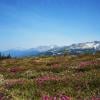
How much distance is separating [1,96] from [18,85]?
736 centimetres

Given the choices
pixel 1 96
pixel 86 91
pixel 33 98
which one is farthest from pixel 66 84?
pixel 1 96

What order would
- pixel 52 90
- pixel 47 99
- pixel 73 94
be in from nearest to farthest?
pixel 47 99, pixel 73 94, pixel 52 90

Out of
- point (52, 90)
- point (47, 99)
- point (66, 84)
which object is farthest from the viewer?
point (66, 84)

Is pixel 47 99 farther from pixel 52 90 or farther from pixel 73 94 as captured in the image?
pixel 52 90

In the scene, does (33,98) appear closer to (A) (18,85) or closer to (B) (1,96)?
(B) (1,96)

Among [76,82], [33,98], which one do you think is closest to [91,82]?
[76,82]

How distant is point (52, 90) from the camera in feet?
49.4

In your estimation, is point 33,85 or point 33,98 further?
point 33,85

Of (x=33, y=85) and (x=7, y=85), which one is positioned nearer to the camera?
(x=33, y=85)

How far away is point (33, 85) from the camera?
1709 cm

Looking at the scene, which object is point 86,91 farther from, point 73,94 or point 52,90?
point 52,90

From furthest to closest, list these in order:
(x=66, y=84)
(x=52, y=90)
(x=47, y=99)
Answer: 1. (x=66, y=84)
2. (x=52, y=90)
3. (x=47, y=99)

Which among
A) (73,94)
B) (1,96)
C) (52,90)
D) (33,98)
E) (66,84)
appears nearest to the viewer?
(1,96)

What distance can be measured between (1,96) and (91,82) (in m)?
6.36
